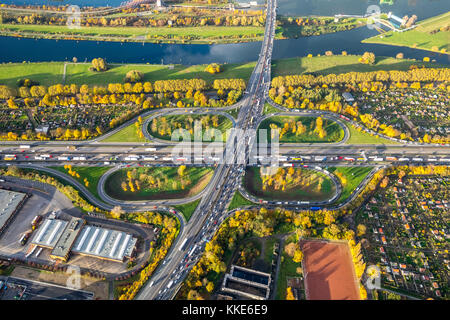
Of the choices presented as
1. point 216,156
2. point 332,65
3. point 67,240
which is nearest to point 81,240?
point 67,240

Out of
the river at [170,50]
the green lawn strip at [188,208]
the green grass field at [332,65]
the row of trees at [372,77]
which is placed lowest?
the green lawn strip at [188,208]

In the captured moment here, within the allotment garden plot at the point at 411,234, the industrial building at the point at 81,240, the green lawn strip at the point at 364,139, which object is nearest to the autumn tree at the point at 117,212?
the industrial building at the point at 81,240

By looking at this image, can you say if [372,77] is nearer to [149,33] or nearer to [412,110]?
[412,110]

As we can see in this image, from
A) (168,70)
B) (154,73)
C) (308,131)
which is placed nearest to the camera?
(308,131)

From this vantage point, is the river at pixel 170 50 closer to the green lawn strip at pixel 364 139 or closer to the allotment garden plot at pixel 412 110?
the allotment garden plot at pixel 412 110

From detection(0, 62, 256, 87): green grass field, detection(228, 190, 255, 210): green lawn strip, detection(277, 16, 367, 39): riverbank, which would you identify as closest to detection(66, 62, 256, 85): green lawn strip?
detection(0, 62, 256, 87): green grass field

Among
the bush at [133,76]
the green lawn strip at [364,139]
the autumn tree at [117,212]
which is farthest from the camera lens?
the bush at [133,76]
